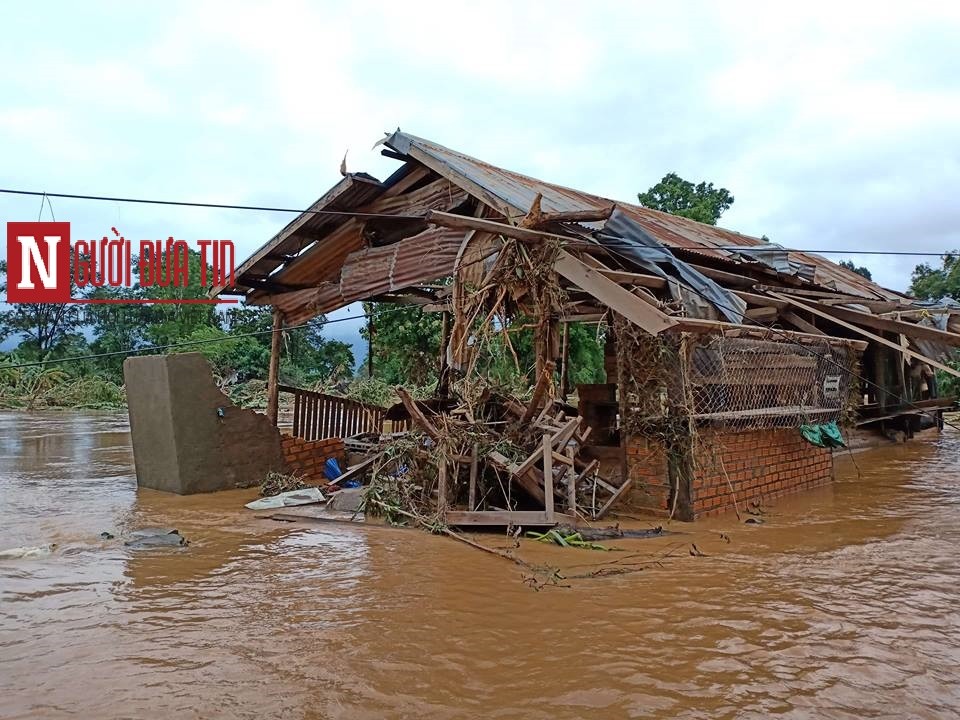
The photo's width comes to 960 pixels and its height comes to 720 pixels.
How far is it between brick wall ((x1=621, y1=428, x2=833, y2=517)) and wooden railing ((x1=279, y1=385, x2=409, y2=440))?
15.6ft

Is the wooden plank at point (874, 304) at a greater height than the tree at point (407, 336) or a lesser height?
lesser

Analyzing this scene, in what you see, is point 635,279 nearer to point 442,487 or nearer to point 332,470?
point 442,487

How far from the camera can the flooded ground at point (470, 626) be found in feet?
9.64

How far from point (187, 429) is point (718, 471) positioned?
20.0ft

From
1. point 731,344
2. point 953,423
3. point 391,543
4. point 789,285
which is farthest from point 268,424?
point 953,423

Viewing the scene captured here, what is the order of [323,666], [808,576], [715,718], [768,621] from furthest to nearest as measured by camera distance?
[808,576]
[768,621]
[323,666]
[715,718]

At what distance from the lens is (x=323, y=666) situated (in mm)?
3250

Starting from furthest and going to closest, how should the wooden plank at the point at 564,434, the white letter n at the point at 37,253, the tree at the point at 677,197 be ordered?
the tree at the point at 677,197
the white letter n at the point at 37,253
the wooden plank at the point at 564,434

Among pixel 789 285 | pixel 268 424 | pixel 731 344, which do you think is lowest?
pixel 268 424

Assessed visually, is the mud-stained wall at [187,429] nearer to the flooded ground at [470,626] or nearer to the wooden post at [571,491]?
the flooded ground at [470,626]

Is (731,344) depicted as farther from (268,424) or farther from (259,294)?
(259,294)

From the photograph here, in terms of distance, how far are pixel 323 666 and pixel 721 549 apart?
3.55 m

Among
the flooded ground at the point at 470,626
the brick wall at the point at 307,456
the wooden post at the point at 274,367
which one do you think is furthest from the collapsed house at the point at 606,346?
the brick wall at the point at 307,456

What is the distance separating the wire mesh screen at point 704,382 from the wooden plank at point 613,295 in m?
0.59
